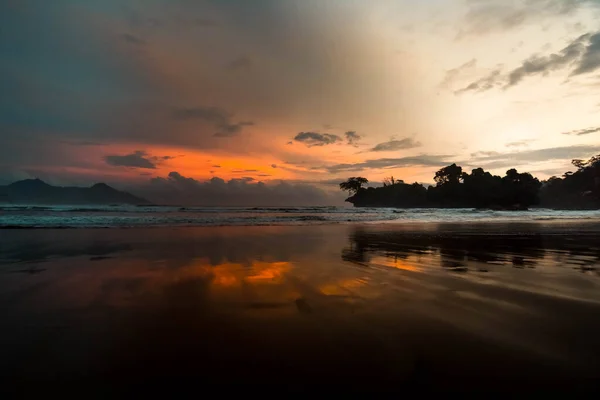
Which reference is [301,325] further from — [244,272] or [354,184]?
[354,184]

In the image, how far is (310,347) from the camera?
3.63 meters

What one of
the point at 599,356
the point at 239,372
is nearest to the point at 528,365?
the point at 599,356

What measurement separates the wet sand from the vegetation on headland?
83.1 metres

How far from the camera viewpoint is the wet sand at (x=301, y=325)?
3021 millimetres

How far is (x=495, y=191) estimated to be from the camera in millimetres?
85312

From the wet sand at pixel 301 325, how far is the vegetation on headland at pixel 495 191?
83.1 m

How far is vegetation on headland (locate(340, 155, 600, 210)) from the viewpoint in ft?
277

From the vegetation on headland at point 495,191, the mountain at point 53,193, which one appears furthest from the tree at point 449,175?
the mountain at point 53,193

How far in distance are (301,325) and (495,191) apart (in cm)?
9507

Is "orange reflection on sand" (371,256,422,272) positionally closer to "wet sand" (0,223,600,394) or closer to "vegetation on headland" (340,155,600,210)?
"wet sand" (0,223,600,394)

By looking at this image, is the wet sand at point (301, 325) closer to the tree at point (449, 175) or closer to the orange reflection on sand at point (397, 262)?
the orange reflection on sand at point (397, 262)

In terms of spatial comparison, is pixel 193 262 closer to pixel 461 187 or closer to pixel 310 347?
pixel 310 347

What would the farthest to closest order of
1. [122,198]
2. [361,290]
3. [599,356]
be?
[122,198] → [361,290] → [599,356]

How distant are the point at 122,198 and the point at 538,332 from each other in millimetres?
124216
